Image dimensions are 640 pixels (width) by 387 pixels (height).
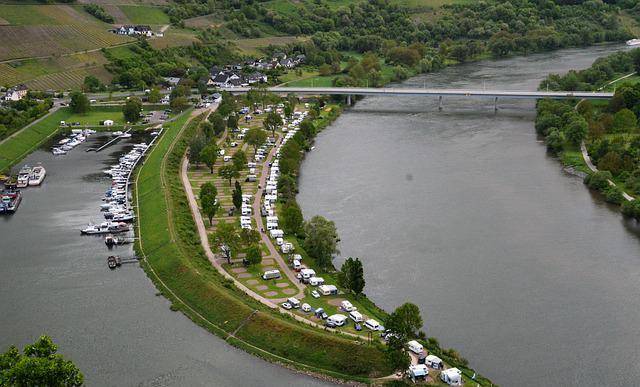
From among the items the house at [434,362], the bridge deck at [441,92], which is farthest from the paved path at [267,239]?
the bridge deck at [441,92]

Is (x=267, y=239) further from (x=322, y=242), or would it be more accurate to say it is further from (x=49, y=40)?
(x=49, y=40)

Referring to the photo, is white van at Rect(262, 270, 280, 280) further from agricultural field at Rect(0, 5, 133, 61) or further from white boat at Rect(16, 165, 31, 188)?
agricultural field at Rect(0, 5, 133, 61)

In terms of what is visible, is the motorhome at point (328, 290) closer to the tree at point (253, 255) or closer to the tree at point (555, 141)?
the tree at point (253, 255)

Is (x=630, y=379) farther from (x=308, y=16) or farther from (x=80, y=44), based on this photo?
(x=308, y=16)

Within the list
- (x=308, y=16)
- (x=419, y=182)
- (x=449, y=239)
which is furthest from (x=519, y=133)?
(x=308, y=16)

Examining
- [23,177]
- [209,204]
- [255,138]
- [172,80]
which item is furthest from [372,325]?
[172,80]

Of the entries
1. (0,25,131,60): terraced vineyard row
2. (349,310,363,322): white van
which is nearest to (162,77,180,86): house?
(0,25,131,60): terraced vineyard row
